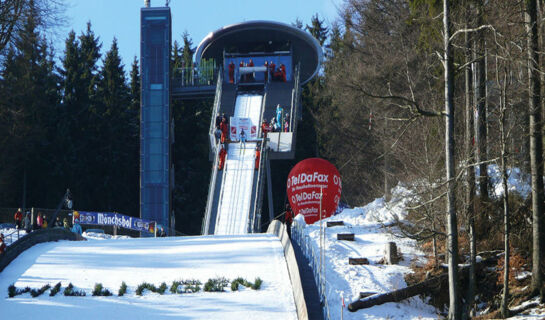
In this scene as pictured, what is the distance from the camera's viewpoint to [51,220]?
40062 mm

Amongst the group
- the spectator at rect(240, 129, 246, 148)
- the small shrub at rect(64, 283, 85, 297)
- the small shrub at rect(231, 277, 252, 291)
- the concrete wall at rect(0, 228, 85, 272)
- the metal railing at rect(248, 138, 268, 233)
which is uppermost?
the spectator at rect(240, 129, 246, 148)

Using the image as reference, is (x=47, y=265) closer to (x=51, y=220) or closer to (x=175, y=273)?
(x=175, y=273)

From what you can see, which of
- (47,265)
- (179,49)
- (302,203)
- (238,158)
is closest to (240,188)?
(238,158)

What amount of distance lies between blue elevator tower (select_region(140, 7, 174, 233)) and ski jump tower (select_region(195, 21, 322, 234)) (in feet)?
11.0

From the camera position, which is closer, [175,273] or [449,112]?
[449,112]

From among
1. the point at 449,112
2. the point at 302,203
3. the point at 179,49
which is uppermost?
the point at 179,49

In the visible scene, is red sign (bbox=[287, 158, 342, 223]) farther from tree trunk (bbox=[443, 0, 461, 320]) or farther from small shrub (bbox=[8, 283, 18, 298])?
tree trunk (bbox=[443, 0, 461, 320])

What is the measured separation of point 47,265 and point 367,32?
969 inches

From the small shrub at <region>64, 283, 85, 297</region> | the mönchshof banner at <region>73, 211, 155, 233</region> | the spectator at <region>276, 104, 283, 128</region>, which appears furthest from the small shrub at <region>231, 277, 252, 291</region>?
the spectator at <region>276, 104, 283, 128</region>

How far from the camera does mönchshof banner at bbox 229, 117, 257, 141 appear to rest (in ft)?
147

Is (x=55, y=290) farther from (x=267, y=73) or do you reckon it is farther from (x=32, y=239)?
(x=267, y=73)

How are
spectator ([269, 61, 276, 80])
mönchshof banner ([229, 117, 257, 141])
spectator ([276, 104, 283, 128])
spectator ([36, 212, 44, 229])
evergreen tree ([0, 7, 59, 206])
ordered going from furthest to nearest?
1. spectator ([269, 61, 276, 80])
2. evergreen tree ([0, 7, 59, 206])
3. spectator ([276, 104, 283, 128])
4. mönchshof banner ([229, 117, 257, 141])
5. spectator ([36, 212, 44, 229])

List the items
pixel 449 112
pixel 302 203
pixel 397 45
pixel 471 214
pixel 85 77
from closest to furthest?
pixel 449 112 → pixel 471 214 → pixel 302 203 → pixel 397 45 → pixel 85 77

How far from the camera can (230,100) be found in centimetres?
5122
